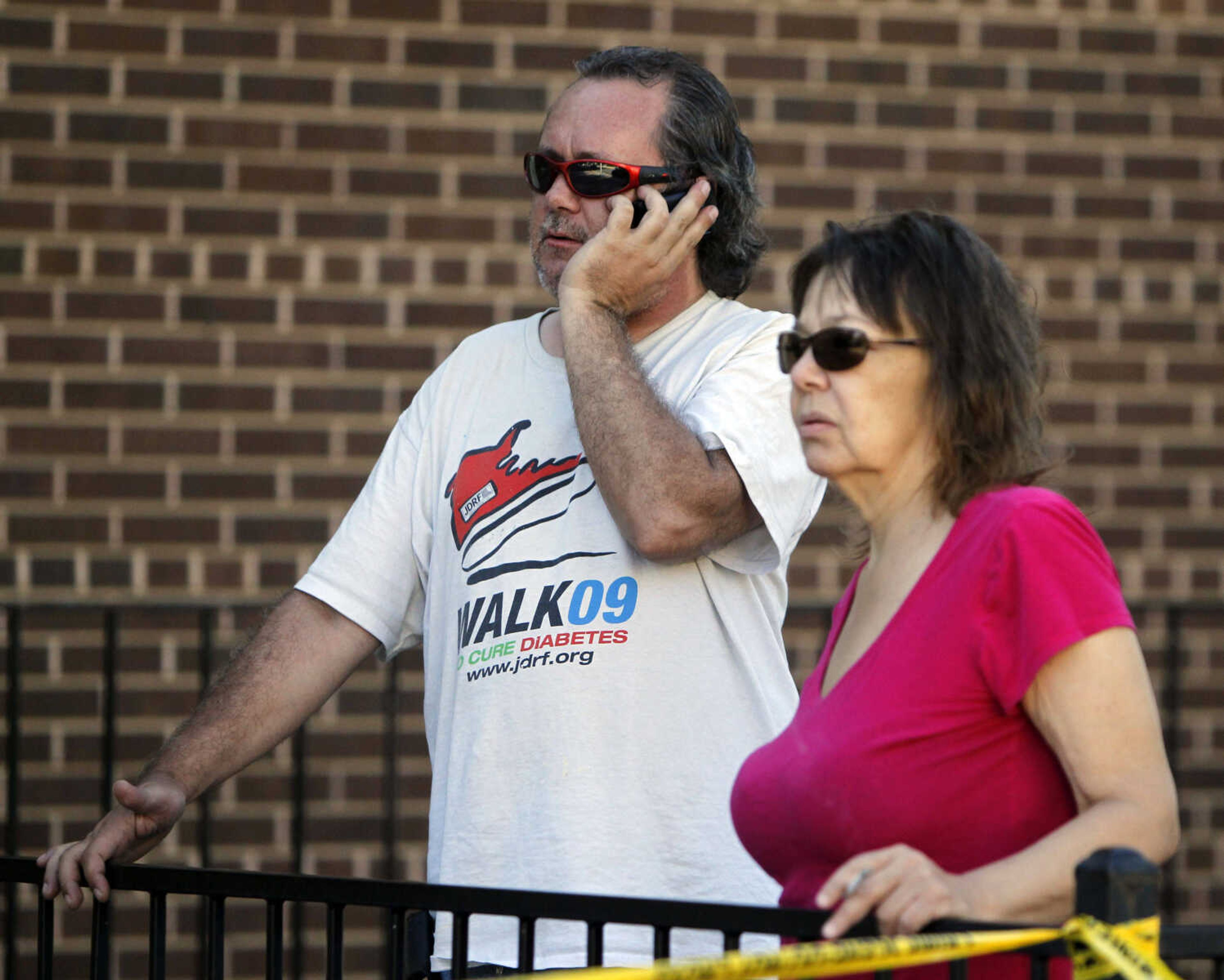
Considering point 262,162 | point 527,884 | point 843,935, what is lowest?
point 527,884

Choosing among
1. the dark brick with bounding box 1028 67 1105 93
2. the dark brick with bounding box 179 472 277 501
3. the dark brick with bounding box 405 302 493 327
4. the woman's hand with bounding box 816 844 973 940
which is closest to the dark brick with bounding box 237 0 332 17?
the dark brick with bounding box 405 302 493 327

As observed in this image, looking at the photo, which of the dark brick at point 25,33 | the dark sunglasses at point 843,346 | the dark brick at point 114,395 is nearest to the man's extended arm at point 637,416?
the dark sunglasses at point 843,346

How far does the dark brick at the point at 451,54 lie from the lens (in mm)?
5312

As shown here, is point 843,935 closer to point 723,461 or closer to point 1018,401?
point 1018,401

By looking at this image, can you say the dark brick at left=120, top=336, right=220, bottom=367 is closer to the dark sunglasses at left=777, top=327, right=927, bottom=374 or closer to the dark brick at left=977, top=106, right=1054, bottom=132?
the dark brick at left=977, top=106, right=1054, bottom=132

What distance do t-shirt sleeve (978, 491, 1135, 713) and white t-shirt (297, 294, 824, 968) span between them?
2.46 ft

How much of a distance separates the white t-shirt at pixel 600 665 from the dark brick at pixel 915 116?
287cm

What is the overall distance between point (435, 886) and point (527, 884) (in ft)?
2.17

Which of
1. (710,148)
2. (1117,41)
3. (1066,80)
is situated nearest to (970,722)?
(710,148)

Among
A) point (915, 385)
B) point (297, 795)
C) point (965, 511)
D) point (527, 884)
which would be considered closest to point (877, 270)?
point (915, 385)

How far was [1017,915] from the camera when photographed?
1.78 m

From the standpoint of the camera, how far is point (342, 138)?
5266mm

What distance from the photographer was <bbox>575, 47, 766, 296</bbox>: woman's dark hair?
2.92m

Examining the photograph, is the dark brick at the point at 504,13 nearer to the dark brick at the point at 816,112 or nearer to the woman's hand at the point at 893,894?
the dark brick at the point at 816,112
